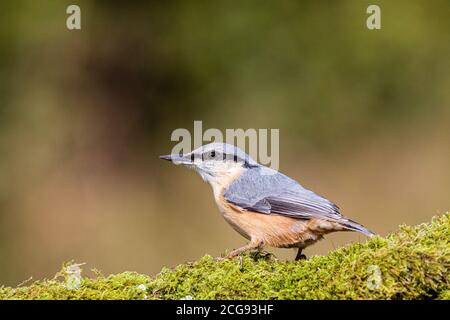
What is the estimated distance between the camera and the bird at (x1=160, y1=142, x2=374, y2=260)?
412 centimetres

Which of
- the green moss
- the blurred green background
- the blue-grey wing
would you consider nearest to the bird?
the blue-grey wing

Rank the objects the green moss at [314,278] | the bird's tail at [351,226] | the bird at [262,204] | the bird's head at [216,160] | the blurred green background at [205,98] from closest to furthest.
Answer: the green moss at [314,278]
the bird's tail at [351,226]
the bird at [262,204]
the bird's head at [216,160]
the blurred green background at [205,98]

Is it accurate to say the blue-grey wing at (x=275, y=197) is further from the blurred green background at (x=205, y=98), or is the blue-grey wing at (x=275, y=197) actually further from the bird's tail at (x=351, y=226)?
the blurred green background at (x=205, y=98)

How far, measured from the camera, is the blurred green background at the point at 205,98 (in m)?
8.25

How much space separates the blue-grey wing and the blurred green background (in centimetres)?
371

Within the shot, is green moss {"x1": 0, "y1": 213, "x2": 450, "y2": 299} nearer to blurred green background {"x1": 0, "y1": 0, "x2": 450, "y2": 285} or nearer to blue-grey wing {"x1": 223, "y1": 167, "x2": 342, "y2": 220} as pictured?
blue-grey wing {"x1": 223, "y1": 167, "x2": 342, "y2": 220}

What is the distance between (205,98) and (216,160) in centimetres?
409

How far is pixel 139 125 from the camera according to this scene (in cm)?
870

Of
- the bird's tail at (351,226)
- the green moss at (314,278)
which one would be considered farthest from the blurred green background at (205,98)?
the green moss at (314,278)
